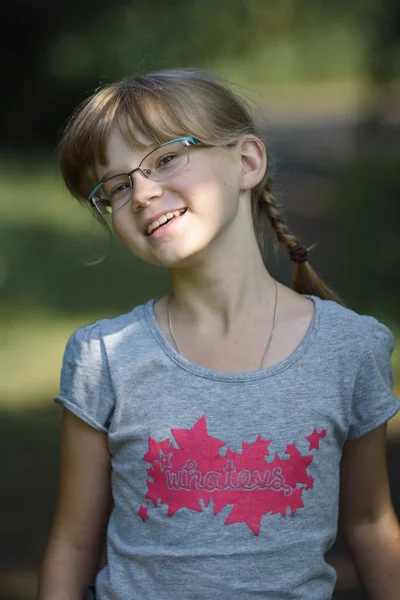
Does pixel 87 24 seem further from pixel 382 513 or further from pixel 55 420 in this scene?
pixel 382 513

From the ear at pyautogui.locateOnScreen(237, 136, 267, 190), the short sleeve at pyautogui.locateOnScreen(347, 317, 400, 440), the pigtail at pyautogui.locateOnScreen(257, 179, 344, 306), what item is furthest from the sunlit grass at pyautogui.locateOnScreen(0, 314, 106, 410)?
the short sleeve at pyautogui.locateOnScreen(347, 317, 400, 440)

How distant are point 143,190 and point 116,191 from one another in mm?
91

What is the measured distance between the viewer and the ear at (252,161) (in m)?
2.09

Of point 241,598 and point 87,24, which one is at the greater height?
point 87,24

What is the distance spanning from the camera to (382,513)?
204 cm

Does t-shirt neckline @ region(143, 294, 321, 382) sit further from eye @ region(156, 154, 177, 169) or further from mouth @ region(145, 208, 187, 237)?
eye @ region(156, 154, 177, 169)

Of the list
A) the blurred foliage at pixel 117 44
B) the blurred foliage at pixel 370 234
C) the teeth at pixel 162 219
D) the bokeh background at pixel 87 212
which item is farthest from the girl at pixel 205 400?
the blurred foliage at pixel 117 44

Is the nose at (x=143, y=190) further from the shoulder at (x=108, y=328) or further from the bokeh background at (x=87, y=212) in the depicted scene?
the bokeh background at (x=87, y=212)

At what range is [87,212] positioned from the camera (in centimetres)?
906

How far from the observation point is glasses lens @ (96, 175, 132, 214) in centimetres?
197

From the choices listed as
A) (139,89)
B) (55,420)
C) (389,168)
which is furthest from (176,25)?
(139,89)

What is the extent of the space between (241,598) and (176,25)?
13409 mm

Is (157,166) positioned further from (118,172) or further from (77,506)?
(77,506)

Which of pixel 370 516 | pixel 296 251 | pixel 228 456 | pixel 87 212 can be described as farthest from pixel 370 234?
pixel 228 456
